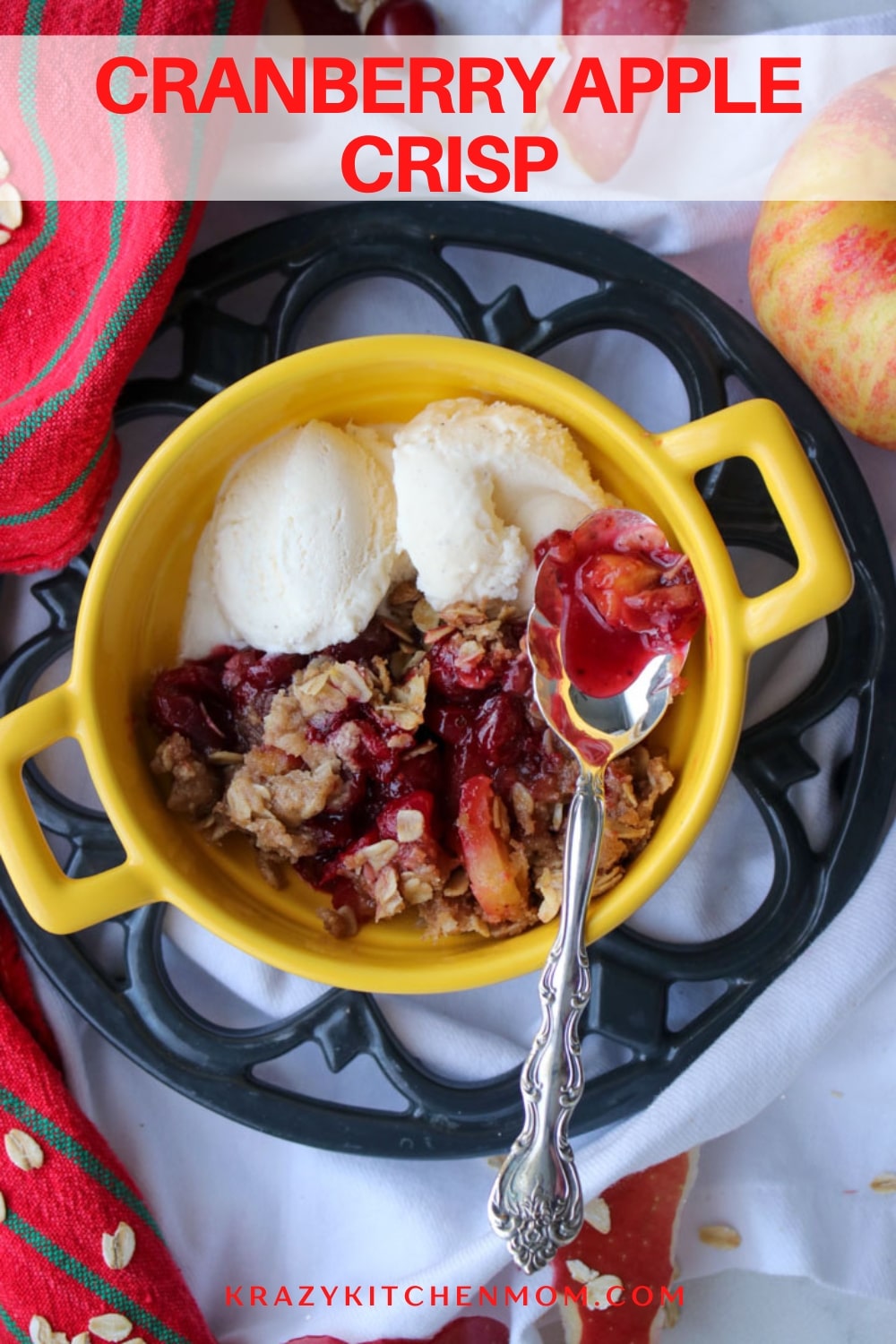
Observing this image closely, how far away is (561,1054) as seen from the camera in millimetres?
1340

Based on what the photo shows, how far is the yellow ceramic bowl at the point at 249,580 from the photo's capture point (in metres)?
1.30

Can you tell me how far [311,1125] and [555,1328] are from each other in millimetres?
605

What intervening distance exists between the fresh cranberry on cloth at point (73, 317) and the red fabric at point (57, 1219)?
62 cm

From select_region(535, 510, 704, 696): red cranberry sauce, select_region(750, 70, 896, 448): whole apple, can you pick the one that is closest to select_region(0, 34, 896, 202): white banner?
select_region(750, 70, 896, 448): whole apple

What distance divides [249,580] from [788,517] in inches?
27.1

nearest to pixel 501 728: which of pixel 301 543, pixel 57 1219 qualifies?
pixel 301 543

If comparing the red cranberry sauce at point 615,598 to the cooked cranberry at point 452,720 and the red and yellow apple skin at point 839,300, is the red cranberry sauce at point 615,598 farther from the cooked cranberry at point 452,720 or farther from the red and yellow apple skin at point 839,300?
the red and yellow apple skin at point 839,300

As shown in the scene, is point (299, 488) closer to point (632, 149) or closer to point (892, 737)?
point (632, 149)

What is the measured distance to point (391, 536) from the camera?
148cm

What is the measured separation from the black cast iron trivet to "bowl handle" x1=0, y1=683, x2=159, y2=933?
283 mm

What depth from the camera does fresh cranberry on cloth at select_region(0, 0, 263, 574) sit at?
148 cm

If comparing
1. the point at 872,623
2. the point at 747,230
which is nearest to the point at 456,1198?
the point at 872,623

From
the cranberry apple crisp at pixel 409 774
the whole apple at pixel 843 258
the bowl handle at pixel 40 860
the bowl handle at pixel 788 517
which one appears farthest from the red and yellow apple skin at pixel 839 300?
the bowl handle at pixel 40 860

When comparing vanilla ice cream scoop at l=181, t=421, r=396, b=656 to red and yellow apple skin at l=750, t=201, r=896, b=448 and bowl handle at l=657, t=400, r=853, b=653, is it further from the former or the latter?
red and yellow apple skin at l=750, t=201, r=896, b=448
